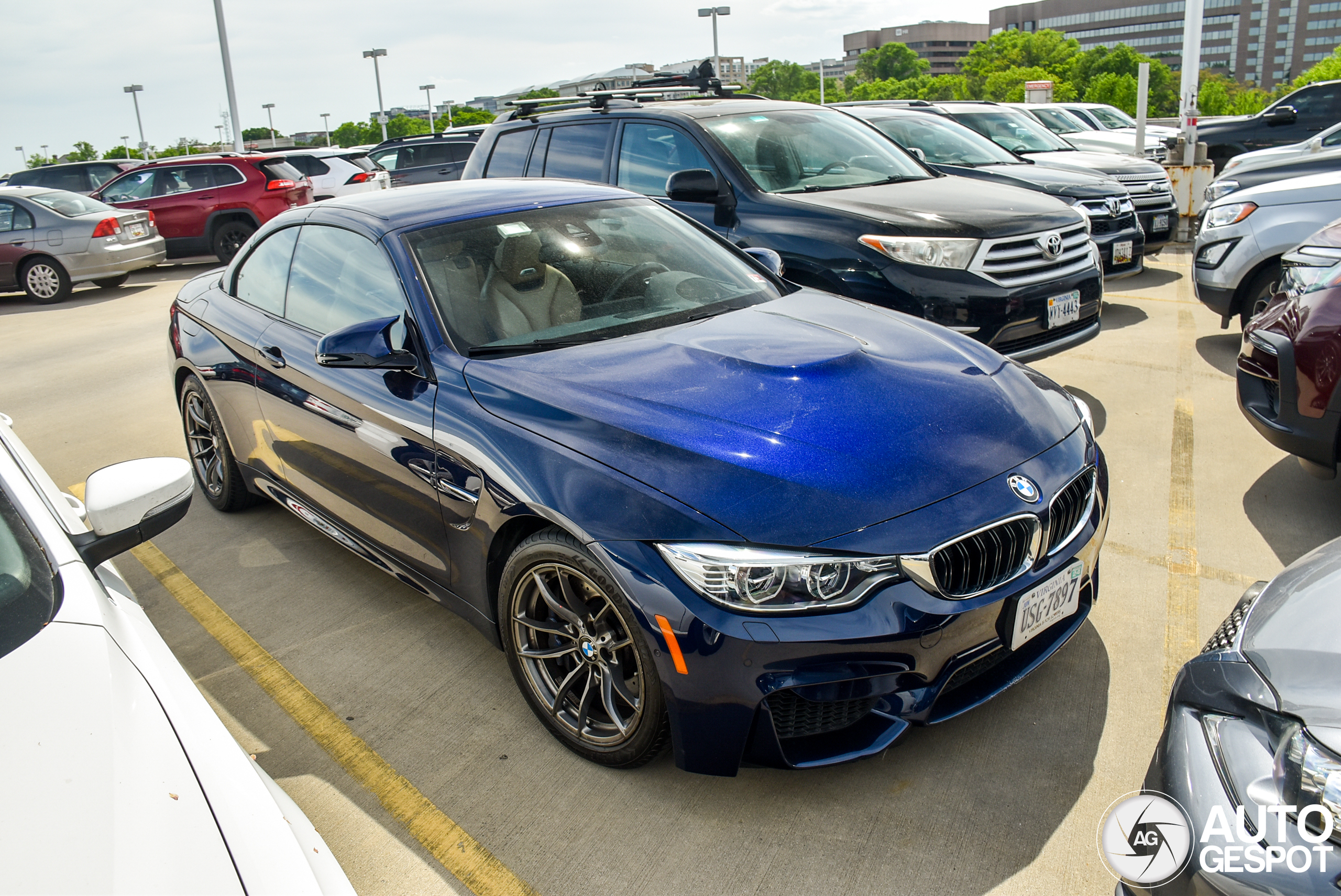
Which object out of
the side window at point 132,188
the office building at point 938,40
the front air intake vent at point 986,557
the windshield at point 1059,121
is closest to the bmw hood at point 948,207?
the front air intake vent at point 986,557

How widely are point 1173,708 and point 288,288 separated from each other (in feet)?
12.0

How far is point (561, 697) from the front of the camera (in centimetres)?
290

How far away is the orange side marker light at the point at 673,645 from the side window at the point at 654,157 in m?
4.23

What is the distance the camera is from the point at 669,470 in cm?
253

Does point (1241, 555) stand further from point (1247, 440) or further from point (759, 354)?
point (759, 354)

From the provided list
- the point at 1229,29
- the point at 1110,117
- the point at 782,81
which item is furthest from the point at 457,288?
the point at 1229,29

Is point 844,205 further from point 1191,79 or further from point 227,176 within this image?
point 227,176

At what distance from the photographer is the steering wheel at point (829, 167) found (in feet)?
20.5

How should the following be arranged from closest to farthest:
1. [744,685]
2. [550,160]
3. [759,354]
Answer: [744,685]
[759,354]
[550,160]

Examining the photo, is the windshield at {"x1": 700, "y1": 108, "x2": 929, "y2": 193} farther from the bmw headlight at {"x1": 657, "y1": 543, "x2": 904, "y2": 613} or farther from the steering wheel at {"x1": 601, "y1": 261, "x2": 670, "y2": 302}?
the bmw headlight at {"x1": 657, "y1": 543, "x2": 904, "y2": 613}

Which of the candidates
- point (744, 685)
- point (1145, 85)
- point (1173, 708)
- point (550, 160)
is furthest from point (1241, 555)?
point (1145, 85)

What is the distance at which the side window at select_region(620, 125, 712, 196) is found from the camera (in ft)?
20.2

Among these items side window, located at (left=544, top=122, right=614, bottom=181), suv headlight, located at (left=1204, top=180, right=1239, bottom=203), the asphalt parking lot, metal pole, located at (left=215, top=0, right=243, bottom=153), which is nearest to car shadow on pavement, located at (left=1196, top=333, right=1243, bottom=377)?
the asphalt parking lot

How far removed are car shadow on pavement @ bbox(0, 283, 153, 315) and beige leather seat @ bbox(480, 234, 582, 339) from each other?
1177 cm
